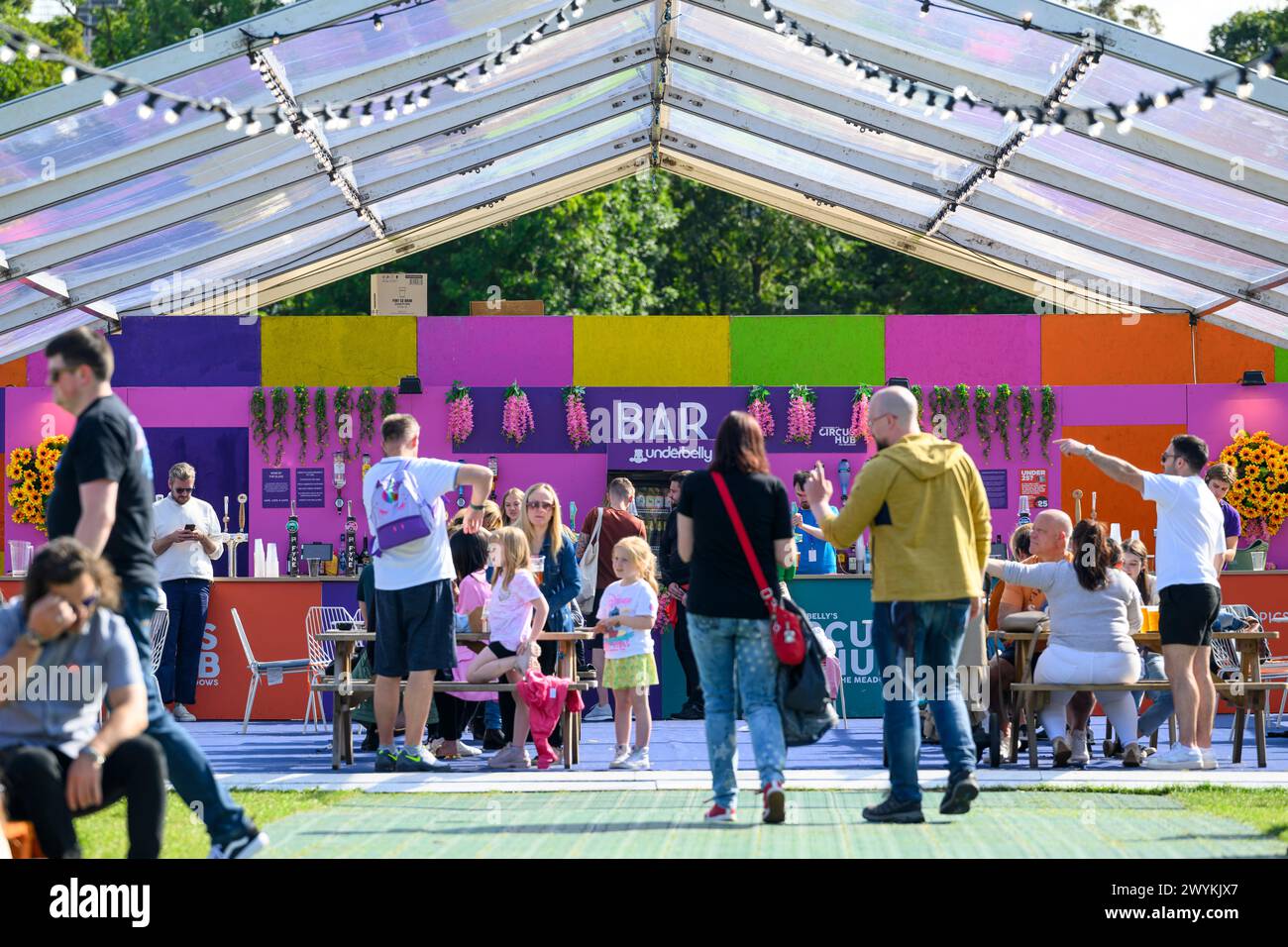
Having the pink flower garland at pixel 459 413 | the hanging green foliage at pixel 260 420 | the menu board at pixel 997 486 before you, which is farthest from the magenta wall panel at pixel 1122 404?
the hanging green foliage at pixel 260 420

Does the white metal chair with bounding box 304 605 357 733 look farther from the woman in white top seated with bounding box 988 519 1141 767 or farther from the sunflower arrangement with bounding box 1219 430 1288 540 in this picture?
the sunflower arrangement with bounding box 1219 430 1288 540

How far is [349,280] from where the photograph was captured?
2861cm

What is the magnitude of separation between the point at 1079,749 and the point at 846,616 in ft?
11.0

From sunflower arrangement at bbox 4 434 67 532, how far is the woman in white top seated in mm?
8477

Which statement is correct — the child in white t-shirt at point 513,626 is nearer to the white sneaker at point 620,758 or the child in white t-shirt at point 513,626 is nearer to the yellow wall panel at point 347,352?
the white sneaker at point 620,758

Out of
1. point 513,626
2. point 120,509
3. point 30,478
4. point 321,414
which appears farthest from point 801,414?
point 120,509

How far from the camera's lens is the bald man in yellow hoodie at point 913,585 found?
21.4 ft

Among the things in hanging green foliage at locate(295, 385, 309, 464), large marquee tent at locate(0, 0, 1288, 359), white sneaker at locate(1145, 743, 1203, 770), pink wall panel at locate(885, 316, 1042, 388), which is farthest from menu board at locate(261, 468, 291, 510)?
white sneaker at locate(1145, 743, 1203, 770)

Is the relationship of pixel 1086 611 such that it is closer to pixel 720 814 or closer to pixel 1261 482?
pixel 720 814

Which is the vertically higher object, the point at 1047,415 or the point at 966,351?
the point at 966,351

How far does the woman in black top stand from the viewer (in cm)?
661

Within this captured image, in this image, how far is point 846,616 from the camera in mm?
12719

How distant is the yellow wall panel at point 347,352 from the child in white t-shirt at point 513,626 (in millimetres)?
5605
